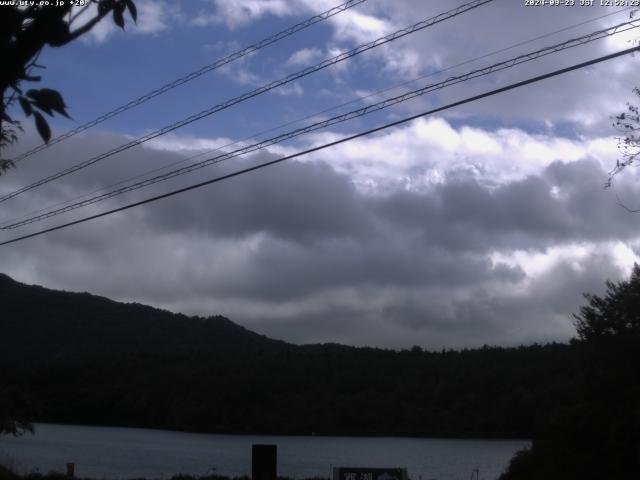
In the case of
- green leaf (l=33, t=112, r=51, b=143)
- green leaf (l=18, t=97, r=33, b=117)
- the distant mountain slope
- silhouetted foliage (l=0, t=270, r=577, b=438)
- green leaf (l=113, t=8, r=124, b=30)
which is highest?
the distant mountain slope

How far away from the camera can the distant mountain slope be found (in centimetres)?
8938

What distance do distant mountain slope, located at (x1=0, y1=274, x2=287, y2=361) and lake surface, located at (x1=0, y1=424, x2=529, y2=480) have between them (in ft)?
43.7

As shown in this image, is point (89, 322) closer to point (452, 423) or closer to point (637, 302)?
point (452, 423)

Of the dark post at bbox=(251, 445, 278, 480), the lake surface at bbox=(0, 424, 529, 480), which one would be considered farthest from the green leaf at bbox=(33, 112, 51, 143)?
the lake surface at bbox=(0, 424, 529, 480)

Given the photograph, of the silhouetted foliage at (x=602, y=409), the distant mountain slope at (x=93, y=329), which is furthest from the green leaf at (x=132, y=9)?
the distant mountain slope at (x=93, y=329)

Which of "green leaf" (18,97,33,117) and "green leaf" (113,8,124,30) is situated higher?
"green leaf" (113,8,124,30)

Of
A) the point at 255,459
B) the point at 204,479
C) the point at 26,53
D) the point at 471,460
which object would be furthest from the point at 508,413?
the point at 26,53

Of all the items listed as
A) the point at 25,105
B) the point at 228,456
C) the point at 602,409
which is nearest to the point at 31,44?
the point at 25,105

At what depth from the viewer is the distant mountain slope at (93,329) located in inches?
3519

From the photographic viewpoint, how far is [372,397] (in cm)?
8906

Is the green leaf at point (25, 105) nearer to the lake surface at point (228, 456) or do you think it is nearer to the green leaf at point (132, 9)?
the green leaf at point (132, 9)

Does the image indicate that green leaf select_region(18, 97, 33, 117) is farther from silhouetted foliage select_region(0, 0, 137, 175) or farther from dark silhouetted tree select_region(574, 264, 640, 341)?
dark silhouetted tree select_region(574, 264, 640, 341)

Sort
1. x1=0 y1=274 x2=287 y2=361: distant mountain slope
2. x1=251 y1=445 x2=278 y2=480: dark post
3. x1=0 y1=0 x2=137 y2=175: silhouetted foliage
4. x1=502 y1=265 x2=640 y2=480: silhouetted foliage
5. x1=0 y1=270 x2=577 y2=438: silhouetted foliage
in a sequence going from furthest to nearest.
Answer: x1=0 y1=274 x2=287 y2=361: distant mountain slope, x1=0 y1=270 x2=577 y2=438: silhouetted foliage, x1=502 y1=265 x2=640 y2=480: silhouetted foliage, x1=251 y1=445 x2=278 y2=480: dark post, x1=0 y1=0 x2=137 y2=175: silhouetted foliage

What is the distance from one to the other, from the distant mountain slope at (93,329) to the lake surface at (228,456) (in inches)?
524
